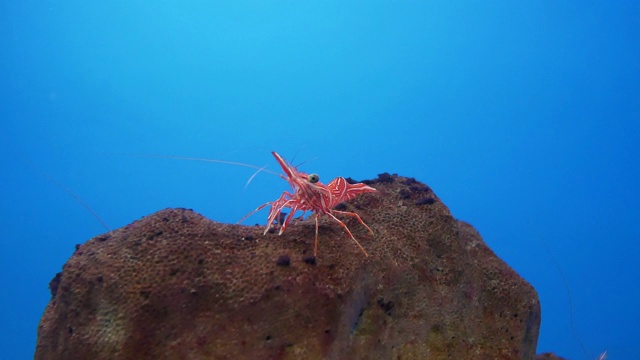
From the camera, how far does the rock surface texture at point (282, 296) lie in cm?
332

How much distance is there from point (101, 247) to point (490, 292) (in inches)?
137

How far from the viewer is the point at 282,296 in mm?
3434

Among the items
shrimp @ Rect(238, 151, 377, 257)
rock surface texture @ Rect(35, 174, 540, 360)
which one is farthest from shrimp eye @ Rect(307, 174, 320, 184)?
rock surface texture @ Rect(35, 174, 540, 360)

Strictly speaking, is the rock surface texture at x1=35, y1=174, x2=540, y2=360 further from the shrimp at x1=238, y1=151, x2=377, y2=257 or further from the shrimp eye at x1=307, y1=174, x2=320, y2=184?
the shrimp eye at x1=307, y1=174, x2=320, y2=184

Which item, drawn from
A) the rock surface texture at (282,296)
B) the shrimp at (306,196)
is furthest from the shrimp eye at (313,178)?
the rock surface texture at (282,296)

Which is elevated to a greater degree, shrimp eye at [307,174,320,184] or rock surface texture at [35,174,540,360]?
shrimp eye at [307,174,320,184]

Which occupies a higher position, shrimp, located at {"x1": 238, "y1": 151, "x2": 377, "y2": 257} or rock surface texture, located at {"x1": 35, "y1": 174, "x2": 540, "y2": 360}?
shrimp, located at {"x1": 238, "y1": 151, "x2": 377, "y2": 257}

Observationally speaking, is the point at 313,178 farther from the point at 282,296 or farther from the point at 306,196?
the point at 282,296

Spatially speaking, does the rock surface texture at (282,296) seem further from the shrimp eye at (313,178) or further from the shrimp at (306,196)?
the shrimp eye at (313,178)

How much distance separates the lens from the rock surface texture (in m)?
3.32

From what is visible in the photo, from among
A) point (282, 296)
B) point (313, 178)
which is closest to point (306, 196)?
point (313, 178)

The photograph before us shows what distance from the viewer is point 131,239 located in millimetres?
3684

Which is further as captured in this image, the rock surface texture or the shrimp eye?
the shrimp eye

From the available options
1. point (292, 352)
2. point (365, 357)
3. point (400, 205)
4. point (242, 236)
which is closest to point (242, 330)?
point (292, 352)
